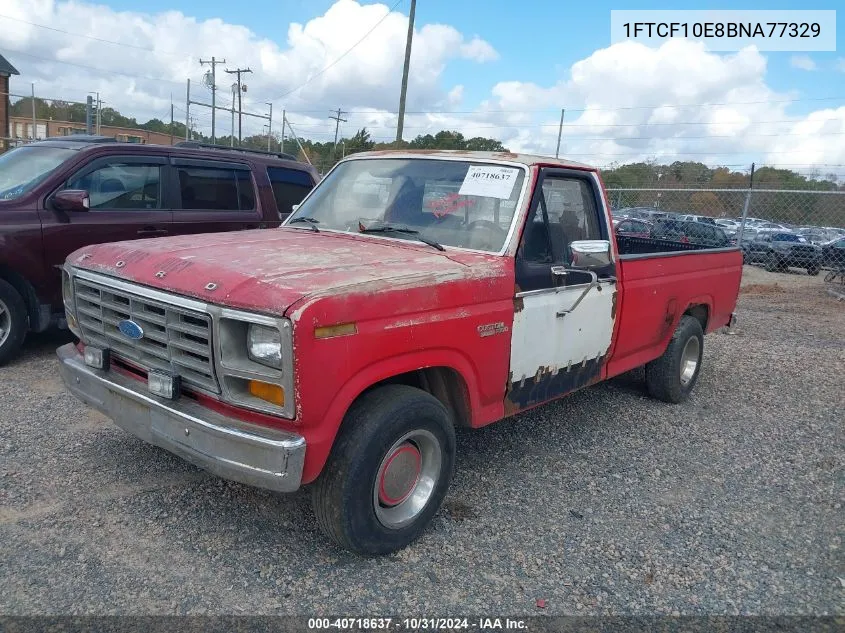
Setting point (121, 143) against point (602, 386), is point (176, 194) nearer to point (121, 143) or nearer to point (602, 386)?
point (121, 143)

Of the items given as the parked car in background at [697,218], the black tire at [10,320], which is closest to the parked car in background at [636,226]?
the parked car in background at [697,218]

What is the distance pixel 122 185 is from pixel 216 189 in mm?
958

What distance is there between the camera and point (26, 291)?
5.61m

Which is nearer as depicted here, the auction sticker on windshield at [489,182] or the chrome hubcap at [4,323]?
the auction sticker on windshield at [489,182]

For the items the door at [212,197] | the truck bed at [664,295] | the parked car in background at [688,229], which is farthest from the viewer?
the parked car in background at [688,229]

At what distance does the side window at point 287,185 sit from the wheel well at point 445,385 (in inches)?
178

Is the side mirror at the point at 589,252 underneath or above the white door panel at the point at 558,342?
above

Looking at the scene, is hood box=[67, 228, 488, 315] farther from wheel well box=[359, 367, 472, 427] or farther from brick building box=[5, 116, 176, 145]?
brick building box=[5, 116, 176, 145]

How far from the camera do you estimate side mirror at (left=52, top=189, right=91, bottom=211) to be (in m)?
5.50

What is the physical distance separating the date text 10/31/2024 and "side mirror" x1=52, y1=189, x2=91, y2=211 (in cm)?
429

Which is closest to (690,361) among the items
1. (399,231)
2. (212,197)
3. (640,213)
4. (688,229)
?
(399,231)

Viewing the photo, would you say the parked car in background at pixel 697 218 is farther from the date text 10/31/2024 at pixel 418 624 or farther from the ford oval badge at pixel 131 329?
the ford oval badge at pixel 131 329

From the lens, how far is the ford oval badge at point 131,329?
10.2ft

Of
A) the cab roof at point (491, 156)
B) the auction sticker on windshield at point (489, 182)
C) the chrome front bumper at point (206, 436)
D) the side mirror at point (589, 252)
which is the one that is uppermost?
the cab roof at point (491, 156)
